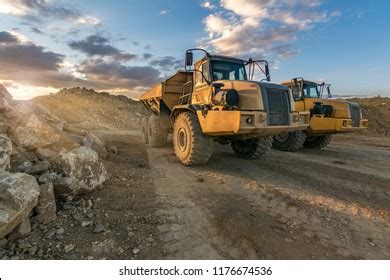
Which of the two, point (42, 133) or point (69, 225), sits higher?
point (42, 133)

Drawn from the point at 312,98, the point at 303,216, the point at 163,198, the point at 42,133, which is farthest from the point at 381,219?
the point at 312,98

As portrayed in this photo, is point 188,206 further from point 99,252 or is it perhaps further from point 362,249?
point 362,249

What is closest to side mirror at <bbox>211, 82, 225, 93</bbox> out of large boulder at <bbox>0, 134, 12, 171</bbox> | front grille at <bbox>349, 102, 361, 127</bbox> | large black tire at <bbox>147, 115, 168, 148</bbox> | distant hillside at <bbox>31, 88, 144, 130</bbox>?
large black tire at <bbox>147, 115, 168, 148</bbox>

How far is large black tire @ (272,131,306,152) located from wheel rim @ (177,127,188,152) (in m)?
4.46

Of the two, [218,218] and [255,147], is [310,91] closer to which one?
[255,147]

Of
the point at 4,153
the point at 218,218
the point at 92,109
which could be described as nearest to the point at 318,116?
the point at 218,218

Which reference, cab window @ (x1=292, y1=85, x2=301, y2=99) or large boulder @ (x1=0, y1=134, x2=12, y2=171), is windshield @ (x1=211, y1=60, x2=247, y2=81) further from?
large boulder @ (x1=0, y1=134, x2=12, y2=171)

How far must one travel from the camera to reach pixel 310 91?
11906mm

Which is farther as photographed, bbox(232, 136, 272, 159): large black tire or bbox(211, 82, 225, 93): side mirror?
bbox(232, 136, 272, 159): large black tire

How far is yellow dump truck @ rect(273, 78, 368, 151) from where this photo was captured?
11.0 metres

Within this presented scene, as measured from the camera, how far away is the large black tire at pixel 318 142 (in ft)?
40.0

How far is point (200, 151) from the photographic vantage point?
7.60 m

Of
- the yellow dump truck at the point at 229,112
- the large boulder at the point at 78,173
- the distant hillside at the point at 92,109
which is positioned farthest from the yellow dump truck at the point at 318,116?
the distant hillside at the point at 92,109

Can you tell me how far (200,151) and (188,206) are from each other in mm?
2708
